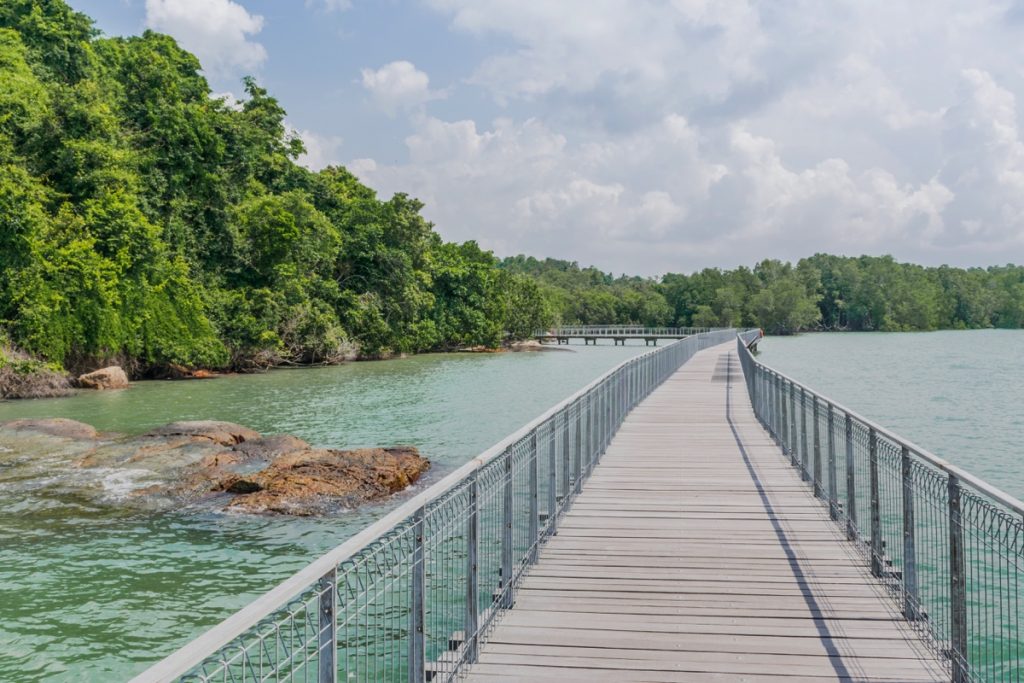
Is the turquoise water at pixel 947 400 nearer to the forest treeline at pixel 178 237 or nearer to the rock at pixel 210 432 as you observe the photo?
the rock at pixel 210 432

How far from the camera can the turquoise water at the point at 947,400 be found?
1891 cm

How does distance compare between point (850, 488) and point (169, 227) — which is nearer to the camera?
point (850, 488)

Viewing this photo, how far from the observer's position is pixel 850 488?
281 inches

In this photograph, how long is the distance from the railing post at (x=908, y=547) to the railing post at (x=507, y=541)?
256cm

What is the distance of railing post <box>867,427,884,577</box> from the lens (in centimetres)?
623

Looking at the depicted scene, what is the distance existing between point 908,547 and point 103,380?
3314cm

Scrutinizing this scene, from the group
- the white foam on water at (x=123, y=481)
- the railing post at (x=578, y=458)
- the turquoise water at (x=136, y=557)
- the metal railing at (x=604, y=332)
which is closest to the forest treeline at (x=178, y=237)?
the turquoise water at (x=136, y=557)

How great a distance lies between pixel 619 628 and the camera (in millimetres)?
5180

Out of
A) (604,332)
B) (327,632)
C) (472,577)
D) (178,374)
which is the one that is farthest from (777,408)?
(604,332)

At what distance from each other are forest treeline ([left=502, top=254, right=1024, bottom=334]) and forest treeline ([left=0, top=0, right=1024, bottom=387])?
61399 millimetres

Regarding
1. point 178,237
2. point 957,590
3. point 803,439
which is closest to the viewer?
point 957,590

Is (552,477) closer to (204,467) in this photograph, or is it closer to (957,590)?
(957,590)

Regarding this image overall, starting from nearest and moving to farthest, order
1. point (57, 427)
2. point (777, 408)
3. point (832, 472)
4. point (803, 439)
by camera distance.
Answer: point (832, 472), point (803, 439), point (777, 408), point (57, 427)

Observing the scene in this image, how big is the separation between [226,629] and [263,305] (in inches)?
1704
